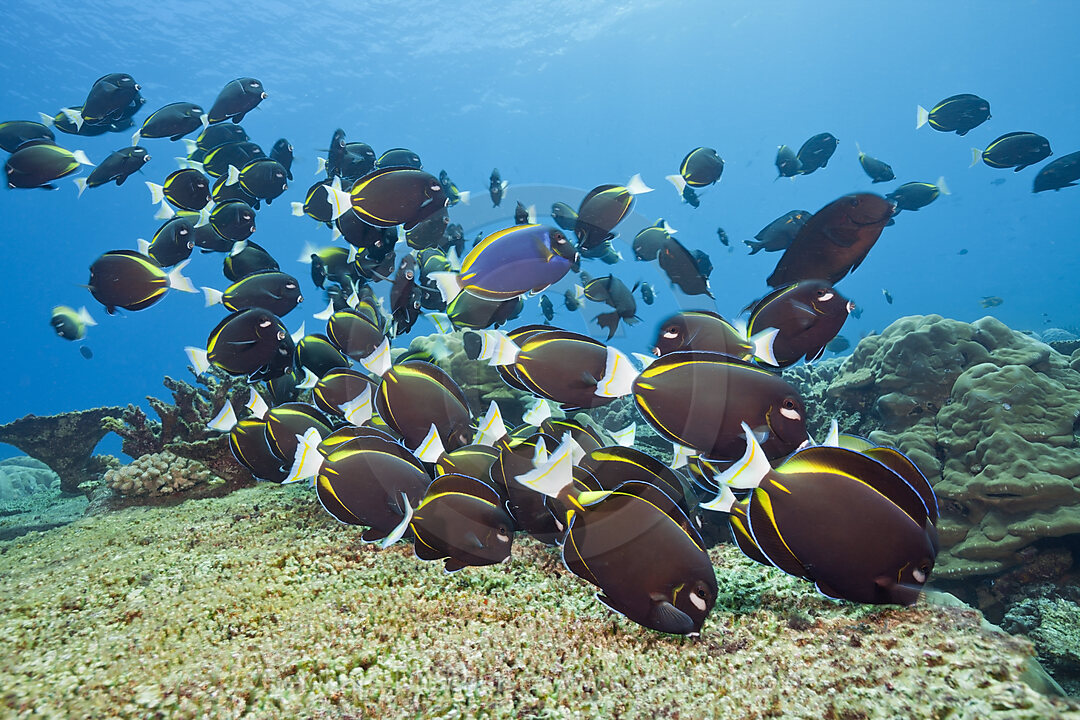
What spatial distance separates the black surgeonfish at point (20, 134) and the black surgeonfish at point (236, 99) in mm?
1812

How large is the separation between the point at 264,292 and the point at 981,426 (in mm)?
7347

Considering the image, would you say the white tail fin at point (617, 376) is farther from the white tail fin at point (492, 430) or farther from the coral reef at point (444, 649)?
the coral reef at point (444, 649)

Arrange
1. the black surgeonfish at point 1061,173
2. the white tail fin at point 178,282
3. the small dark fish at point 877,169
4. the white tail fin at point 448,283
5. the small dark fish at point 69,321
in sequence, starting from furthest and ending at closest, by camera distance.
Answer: the small dark fish at point 69,321
the small dark fish at point 877,169
the black surgeonfish at point 1061,173
the white tail fin at point 178,282
the white tail fin at point 448,283

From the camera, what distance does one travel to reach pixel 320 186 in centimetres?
480

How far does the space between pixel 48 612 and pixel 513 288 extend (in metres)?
3.18

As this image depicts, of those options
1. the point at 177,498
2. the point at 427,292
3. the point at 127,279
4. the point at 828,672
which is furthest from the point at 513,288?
the point at 177,498

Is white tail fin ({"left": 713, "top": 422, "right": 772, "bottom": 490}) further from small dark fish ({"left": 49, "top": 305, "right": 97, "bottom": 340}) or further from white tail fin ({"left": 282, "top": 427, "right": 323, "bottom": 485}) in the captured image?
small dark fish ({"left": 49, "top": 305, "right": 97, "bottom": 340})

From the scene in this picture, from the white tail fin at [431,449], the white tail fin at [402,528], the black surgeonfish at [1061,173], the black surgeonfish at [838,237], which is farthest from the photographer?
the black surgeonfish at [1061,173]

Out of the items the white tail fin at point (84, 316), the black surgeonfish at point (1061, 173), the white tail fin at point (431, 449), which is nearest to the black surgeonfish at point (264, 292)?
the white tail fin at point (431, 449)

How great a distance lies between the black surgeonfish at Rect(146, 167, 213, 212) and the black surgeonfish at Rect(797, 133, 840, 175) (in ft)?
25.2

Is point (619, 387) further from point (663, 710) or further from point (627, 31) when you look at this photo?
point (627, 31)

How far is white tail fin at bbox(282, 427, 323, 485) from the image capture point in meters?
2.44

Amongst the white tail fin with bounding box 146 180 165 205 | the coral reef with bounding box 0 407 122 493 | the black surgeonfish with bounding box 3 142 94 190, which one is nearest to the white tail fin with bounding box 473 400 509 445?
the white tail fin with bounding box 146 180 165 205

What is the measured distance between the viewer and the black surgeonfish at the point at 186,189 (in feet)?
15.7
